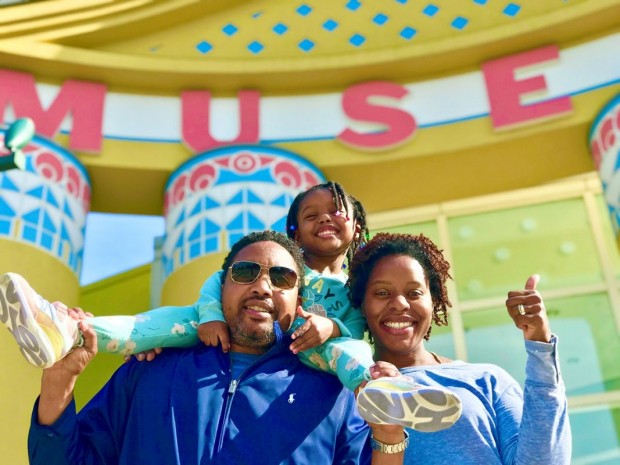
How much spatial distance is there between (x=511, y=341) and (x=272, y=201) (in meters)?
2.62

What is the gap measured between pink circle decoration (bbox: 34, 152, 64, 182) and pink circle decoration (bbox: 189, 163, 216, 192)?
3.66ft

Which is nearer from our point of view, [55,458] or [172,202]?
[55,458]

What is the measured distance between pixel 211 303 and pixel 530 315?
113 cm

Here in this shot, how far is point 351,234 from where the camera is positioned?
12.5 ft

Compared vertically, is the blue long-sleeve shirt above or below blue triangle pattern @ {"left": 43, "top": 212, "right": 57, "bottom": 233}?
below

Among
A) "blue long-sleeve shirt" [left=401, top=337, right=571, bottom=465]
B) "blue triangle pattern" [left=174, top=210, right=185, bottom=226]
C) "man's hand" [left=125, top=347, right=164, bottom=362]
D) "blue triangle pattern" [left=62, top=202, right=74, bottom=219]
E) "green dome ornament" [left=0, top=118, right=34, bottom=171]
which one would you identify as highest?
"blue triangle pattern" [left=62, top=202, right=74, bottom=219]

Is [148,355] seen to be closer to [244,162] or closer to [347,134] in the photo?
[244,162]

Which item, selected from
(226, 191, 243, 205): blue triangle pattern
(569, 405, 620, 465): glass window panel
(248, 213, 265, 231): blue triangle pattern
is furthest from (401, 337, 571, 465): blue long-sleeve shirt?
(569, 405, 620, 465): glass window panel

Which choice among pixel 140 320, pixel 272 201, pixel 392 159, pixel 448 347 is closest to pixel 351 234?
pixel 140 320

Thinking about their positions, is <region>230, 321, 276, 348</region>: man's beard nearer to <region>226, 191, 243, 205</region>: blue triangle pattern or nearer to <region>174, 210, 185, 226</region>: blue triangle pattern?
<region>226, 191, 243, 205</region>: blue triangle pattern

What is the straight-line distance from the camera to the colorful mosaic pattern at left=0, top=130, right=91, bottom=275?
6.59m

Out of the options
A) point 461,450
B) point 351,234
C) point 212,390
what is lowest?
point 461,450

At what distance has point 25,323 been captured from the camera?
2305 mm

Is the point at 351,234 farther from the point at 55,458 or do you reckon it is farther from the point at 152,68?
the point at 152,68
